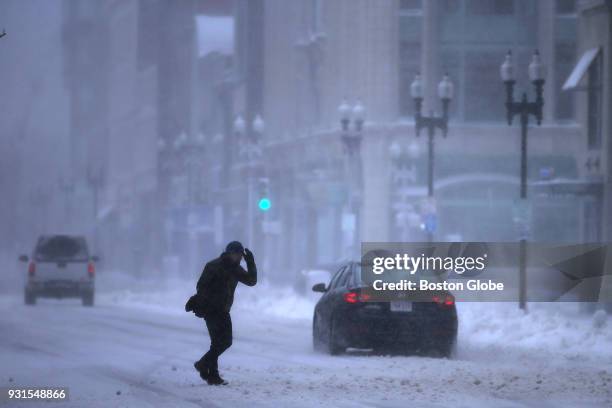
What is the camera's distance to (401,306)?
21.1m

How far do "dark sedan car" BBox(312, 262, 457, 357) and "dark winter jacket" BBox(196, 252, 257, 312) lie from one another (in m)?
5.17

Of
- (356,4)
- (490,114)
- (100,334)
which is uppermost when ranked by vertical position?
(356,4)

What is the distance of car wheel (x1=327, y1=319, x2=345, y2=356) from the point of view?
70.8ft

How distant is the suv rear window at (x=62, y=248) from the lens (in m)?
42.9

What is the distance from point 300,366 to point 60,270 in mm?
23463

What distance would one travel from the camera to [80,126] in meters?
154

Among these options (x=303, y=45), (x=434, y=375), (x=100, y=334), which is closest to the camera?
(x=434, y=375)

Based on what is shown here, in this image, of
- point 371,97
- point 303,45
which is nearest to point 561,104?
point 371,97

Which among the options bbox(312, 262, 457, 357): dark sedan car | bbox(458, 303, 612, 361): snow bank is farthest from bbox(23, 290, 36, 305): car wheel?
bbox(312, 262, 457, 357): dark sedan car

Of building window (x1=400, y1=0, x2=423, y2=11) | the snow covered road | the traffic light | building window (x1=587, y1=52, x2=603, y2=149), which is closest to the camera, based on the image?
the snow covered road

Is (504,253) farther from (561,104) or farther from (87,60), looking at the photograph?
(87,60)

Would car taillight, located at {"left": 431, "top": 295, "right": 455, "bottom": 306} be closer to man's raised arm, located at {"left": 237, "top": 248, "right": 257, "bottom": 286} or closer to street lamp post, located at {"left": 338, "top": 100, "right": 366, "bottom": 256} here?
man's raised arm, located at {"left": 237, "top": 248, "right": 257, "bottom": 286}

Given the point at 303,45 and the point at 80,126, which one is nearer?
the point at 303,45

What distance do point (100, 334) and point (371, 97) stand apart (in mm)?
38004
